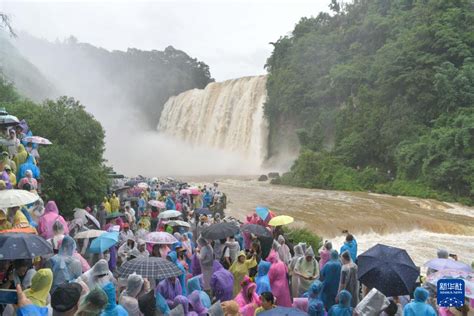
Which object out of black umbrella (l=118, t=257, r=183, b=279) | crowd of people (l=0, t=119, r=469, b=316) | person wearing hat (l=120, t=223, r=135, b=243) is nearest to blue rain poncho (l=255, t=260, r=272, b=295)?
crowd of people (l=0, t=119, r=469, b=316)

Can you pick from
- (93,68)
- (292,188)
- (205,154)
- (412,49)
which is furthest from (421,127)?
(93,68)

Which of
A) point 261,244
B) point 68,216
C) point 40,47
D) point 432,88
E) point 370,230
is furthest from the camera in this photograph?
point 40,47

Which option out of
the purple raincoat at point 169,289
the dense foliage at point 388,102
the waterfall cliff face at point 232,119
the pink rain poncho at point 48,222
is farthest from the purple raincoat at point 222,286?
the waterfall cliff face at point 232,119

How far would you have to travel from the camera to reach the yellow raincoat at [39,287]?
3.38 meters

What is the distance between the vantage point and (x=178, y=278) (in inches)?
199

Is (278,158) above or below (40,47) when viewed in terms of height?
below

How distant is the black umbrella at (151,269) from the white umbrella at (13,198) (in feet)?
6.01

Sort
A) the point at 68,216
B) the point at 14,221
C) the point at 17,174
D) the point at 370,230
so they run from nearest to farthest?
1. the point at 14,221
2. the point at 17,174
3. the point at 68,216
4. the point at 370,230

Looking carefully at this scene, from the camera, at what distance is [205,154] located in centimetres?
4944

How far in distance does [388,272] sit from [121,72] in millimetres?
76981

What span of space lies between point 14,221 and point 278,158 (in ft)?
132

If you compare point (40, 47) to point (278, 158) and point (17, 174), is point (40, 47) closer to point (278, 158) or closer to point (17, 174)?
point (278, 158)

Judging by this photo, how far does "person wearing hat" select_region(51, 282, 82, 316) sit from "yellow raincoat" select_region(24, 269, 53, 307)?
16 cm

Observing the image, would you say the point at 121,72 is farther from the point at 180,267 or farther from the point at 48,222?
the point at 180,267
